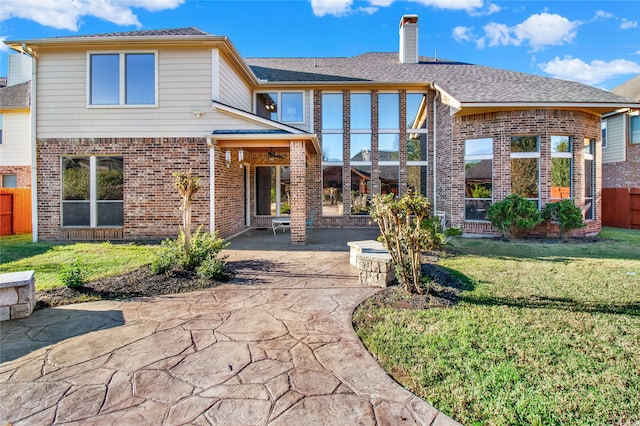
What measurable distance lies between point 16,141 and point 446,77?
770 inches

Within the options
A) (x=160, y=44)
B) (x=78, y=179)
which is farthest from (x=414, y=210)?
(x=78, y=179)

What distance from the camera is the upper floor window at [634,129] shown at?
16.0m

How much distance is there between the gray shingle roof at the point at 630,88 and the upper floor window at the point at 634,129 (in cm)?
162

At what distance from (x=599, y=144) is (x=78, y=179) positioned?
16661 millimetres

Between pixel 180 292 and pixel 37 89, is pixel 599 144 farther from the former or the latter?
pixel 37 89

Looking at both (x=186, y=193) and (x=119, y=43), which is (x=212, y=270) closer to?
(x=186, y=193)

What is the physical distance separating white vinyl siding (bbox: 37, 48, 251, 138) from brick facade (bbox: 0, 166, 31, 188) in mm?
8253

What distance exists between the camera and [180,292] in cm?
501

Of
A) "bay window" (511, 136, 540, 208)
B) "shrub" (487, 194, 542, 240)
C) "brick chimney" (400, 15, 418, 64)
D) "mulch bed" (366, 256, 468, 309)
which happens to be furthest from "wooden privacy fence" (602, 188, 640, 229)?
"mulch bed" (366, 256, 468, 309)

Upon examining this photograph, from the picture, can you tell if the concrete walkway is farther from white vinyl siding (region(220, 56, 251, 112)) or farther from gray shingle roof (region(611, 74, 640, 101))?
gray shingle roof (region(611, 74, 640, 101))

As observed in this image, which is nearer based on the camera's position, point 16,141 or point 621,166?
point 16,141

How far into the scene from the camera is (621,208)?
47.3ft

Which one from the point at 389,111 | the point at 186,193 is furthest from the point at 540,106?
the point at 186,193

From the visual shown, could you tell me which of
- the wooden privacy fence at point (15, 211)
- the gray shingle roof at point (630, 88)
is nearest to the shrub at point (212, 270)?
the wooden privacy fence at point (15, 211)
